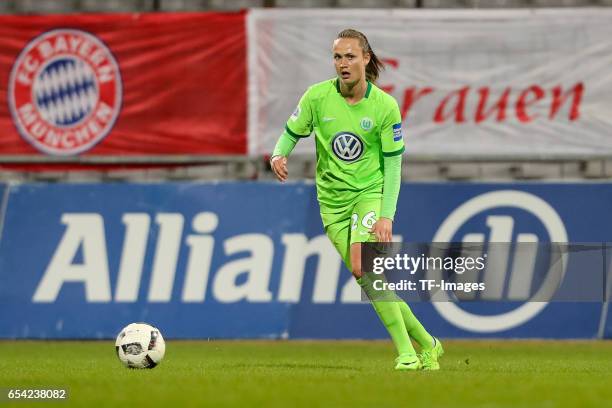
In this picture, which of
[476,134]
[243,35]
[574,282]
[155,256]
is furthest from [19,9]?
[574,282]

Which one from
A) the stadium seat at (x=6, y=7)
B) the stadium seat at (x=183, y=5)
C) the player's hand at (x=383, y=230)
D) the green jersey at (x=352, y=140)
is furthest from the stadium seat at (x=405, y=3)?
the player's hand at (x=383, y=230)

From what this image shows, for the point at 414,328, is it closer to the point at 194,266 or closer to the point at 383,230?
the point at 383,230

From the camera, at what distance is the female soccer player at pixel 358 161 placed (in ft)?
30.9

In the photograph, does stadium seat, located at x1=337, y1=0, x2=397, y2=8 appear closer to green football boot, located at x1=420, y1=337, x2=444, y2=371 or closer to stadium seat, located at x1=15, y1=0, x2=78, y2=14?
stadium seat, located at x1=15, y1=0, x2=78, y2=14

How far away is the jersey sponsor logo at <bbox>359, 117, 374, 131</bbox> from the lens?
9.50 meters

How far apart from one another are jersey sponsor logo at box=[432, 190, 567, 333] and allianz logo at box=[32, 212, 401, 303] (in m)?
1.07

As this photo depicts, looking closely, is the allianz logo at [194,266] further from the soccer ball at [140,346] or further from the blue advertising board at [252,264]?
the soccer ball at [140,346]

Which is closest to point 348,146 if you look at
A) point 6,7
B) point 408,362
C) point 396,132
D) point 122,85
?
point 396,132

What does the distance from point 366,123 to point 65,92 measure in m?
6.45

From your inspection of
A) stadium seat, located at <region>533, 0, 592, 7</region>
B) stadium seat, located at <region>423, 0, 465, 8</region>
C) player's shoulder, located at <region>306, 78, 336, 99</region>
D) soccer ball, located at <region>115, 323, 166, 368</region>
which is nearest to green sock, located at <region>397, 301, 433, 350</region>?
player's shoulder, located at <region>306, 78, 336, 99</region>

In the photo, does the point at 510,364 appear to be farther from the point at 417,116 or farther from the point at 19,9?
the point at 19,9

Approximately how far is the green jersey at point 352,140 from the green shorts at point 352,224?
5 centimetres

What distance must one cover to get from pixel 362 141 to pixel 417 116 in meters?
5.64

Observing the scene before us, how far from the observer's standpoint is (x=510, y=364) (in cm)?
1098
